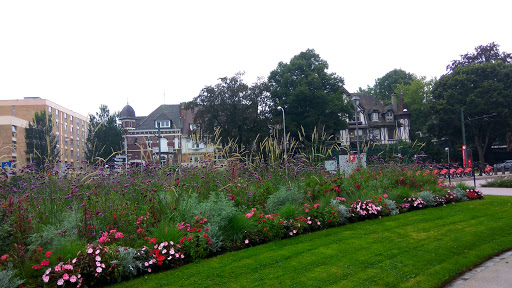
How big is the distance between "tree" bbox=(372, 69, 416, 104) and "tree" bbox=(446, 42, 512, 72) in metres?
20.8

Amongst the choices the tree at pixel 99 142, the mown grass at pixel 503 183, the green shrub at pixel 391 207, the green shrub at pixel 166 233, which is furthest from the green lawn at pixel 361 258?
the mown grass at pixel 503 183

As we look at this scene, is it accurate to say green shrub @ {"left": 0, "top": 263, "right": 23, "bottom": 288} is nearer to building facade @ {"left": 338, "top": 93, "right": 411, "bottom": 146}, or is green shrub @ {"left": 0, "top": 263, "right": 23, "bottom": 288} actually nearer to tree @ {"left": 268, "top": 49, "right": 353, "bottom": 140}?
tree @ {"left": 268, "top": 49, "right": 353, "bottom": 140}

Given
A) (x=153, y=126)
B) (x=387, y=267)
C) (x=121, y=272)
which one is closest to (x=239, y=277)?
(x=121, y=272)

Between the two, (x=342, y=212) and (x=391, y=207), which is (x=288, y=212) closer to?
(x=342, y=212)

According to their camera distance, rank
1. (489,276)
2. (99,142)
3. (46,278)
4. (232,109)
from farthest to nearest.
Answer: (232,109) → (99,142) → (489,276) → (46,278)

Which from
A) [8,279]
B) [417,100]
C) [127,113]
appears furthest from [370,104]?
[8,279]

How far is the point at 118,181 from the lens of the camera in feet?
25.8

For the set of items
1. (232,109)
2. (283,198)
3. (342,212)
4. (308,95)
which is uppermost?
(308,95)

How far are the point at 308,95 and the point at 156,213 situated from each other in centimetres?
3634

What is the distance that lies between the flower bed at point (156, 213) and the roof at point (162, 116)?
5565 cm

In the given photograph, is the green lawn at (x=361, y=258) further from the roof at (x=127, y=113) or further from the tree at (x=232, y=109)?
the roof at (x=127, y=113)

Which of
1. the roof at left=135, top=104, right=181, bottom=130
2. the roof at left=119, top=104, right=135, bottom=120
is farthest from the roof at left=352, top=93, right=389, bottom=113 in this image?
the roof at left=119, top=104, right=135, bottom=120

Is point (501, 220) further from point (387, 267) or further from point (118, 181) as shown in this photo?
point (118, 181)

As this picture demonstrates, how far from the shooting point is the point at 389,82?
76375mm
